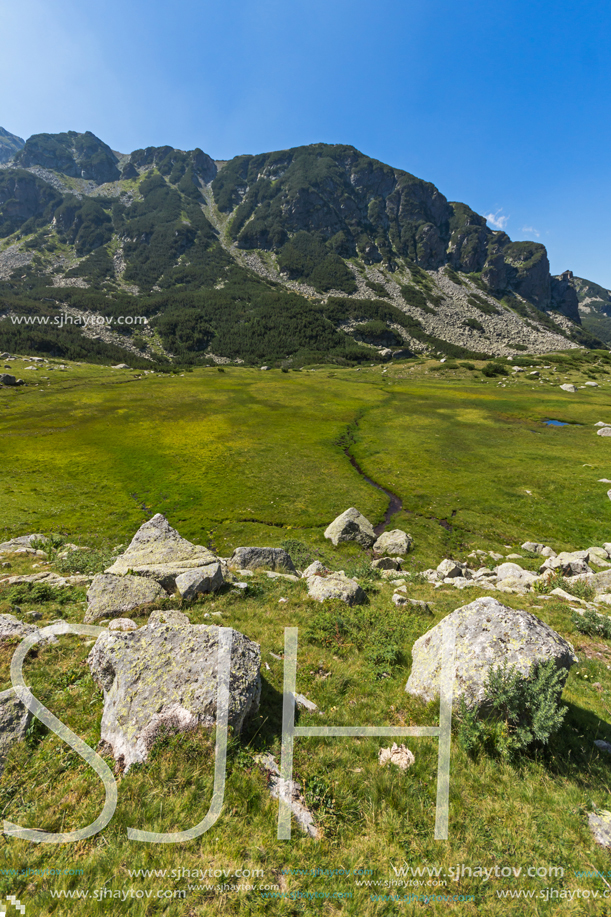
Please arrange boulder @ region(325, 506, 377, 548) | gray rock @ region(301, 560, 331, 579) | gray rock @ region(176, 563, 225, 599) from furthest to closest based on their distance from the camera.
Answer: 1. boulder @ region(325, 506, 377, 548)
2. gray rock @ region(301, 560, 331, 579)
3. gray rock @ region(176, 563, 225, 599)

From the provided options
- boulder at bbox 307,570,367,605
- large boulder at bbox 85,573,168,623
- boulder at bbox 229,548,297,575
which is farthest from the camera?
boulder at bbox 229,548,297,575

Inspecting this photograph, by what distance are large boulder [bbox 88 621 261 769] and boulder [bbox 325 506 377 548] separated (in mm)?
24067

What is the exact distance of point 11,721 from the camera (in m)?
6.66

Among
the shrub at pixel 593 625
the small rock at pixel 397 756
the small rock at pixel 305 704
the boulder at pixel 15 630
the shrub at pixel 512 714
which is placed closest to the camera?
the shrub at pixel 512 714

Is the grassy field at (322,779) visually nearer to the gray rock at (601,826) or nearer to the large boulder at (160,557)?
the gray rock at (601,826)

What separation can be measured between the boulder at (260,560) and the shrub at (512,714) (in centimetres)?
1353

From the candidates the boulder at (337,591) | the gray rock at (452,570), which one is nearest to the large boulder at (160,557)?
the boulder at (337,591)

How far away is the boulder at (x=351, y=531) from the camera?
31.6 m

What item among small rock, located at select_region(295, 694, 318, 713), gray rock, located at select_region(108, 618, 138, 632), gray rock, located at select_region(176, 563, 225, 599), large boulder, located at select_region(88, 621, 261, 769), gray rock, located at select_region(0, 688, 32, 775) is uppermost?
large boulder, located at select_region(88, 621, 261, 769)

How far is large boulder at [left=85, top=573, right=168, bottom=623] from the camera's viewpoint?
11.8 meters

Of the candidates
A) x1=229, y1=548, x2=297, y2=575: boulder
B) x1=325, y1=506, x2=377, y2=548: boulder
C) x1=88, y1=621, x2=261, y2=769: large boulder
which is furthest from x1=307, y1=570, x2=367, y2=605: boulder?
x1=325, y1=506, x2=377, y2=548: boulder

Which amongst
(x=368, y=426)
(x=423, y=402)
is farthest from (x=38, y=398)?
(x=423, y=402)

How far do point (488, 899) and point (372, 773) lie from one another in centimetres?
223

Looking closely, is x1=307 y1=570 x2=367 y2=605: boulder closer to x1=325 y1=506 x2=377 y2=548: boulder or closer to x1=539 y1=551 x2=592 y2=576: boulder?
x1=325 y1=506 x2=377 y2=548: boulder
